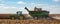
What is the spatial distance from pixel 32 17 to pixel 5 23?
0.41 meters

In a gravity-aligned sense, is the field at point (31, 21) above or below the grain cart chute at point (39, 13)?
below

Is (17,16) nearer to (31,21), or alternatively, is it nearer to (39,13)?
(31,21)

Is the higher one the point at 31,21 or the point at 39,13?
the point at 39,13

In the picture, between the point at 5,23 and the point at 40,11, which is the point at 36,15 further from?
the point at 5,23

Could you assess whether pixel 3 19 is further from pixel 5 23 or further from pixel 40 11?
pixel 40 11

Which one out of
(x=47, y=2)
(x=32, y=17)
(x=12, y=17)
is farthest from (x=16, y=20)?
(x=47, y=2)

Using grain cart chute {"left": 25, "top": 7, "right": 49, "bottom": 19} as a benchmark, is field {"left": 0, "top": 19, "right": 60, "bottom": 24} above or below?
below

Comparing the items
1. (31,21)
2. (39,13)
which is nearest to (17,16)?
(31,21)

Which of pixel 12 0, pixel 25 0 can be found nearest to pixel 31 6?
pixel 25 0

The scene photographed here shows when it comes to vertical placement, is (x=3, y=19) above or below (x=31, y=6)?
below

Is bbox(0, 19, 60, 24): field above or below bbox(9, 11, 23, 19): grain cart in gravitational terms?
below

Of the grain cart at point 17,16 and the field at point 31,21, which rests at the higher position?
the grain cart at point 17,16

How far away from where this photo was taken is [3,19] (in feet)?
8.73

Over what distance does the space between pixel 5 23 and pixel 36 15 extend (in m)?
0.48
